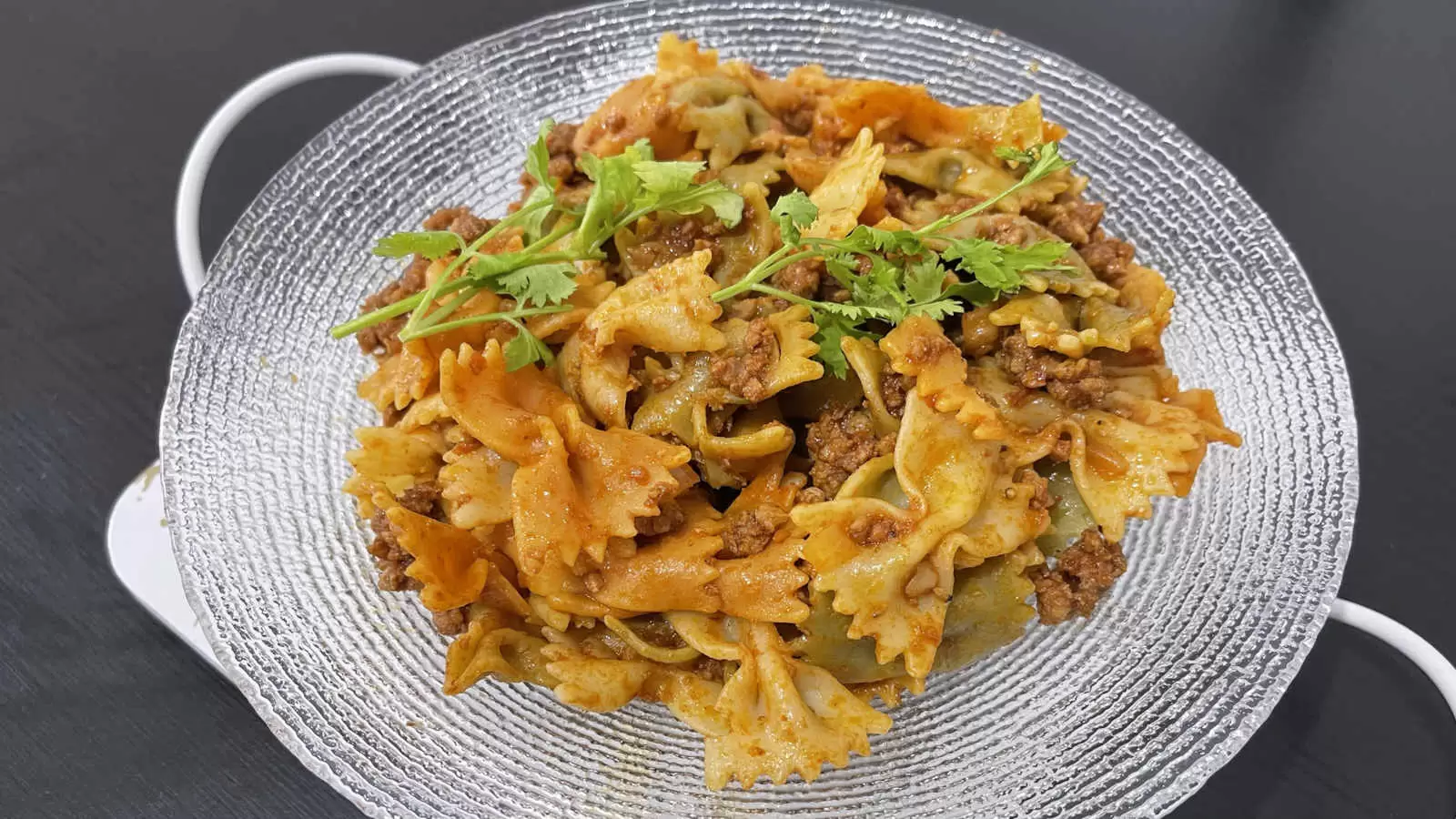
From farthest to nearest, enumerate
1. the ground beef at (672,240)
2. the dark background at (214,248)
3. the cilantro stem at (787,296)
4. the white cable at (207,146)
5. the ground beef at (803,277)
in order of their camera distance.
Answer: the white cable at (207,146)
the dark background at (214,248)
the ground beef at (672,240)
the ground beef at (803,277)
the cilantro stem at (787,296)

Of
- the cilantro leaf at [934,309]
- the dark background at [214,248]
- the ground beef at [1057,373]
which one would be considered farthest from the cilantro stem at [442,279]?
the dark background at [214,248]


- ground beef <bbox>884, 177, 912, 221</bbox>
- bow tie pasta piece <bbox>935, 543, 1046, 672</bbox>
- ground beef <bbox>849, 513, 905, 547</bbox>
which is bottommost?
bow tie pasta piece <bbox>935, 543, 1046, 672</bbox>

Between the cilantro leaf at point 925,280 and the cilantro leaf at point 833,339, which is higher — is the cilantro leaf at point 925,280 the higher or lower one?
the higher one

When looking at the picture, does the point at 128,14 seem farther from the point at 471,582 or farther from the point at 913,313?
the point at 913,313

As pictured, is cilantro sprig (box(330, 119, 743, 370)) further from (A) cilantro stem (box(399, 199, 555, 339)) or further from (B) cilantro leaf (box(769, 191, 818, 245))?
(B) cilantro leaf (box(769, 191, 818, 245))

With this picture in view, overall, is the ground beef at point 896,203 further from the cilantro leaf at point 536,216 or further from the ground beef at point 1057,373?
the cilantro leaf at point 536,216

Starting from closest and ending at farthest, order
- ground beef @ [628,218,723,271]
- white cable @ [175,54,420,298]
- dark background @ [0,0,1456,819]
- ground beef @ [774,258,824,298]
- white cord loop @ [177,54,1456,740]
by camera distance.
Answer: ground beef @ [774,258,824,298] → ground beef @ [628,218,723,271] → white cord loop @ [177,54,1456,740] → dark background @ [0,0,1456,819] → white cable @ [175,54,420,298]

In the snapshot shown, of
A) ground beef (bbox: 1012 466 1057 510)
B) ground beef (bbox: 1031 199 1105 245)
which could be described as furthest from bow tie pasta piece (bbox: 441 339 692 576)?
ground beef (bbox: 1031 199 1105 245)

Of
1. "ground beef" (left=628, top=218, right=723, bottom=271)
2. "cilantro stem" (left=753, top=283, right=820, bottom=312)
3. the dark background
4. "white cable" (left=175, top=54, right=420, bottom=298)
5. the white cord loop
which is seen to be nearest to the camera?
"cilantro stem" (left=753, top=283, right=820, bottom=312)
